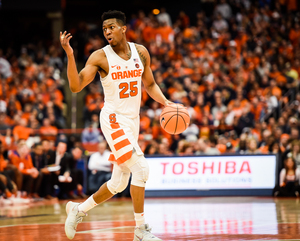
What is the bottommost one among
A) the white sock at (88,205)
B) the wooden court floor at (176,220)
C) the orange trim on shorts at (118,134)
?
the wooden court floor at (176,220)

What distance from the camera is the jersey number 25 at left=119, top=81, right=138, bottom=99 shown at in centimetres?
618

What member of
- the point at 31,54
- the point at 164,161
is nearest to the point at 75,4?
the point at 31,54

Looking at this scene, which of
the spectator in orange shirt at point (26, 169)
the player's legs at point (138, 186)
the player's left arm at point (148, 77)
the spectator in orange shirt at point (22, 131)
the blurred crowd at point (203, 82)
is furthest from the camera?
the spectator in orange shirt at point (22, 131)

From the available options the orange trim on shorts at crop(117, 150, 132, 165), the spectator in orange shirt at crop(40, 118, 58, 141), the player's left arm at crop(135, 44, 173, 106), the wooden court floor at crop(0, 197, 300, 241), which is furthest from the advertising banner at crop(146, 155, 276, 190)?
the orange trim on shorts at crop(117, 150, 132, 165)

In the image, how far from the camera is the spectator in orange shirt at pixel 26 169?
13.5m

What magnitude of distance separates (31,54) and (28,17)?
12.1 ft

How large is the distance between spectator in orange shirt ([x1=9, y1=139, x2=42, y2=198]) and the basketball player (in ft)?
24.4

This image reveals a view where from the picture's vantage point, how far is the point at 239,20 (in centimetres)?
2169

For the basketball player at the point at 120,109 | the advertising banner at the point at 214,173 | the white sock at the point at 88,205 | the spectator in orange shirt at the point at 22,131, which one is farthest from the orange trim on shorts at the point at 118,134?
the spectator in orange shirt at the point at 22,131

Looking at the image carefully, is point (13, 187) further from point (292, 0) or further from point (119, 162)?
point (292, 0)

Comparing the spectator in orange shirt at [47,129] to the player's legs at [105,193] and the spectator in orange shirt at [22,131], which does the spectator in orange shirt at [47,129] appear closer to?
the spectator in orange shirt at [22,131]

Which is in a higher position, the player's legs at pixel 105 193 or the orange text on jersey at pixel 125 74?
the orange text on jersey at pixel 125 74

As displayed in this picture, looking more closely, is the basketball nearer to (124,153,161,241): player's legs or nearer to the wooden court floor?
(124,153,161,241): player's legs

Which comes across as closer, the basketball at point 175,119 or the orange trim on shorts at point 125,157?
the orange trim on shorts at point 125,157
